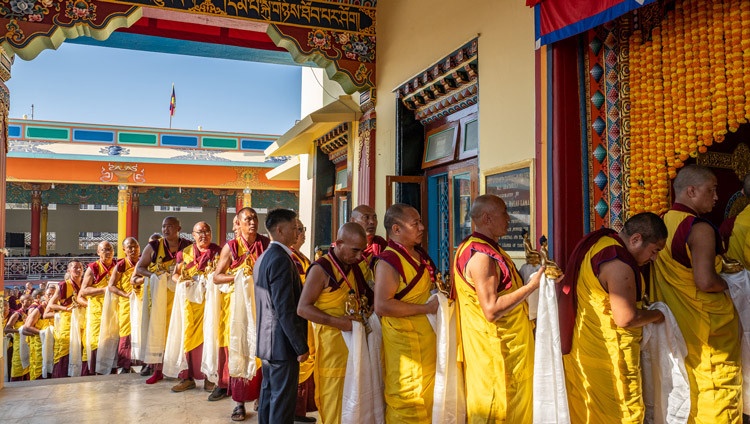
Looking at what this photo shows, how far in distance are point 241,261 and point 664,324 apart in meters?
3.58

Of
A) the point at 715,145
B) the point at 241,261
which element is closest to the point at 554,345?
the point at 715,145

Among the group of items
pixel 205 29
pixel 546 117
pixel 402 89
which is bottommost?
pixel 546 117

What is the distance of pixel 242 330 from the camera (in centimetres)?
488

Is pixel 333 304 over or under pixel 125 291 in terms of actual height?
over

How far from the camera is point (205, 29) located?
8.18 m

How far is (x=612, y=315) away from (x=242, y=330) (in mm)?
3237

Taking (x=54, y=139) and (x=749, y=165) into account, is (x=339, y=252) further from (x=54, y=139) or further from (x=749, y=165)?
(x=54, y=139)

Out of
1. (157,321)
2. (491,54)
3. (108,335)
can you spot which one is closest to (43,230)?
(108,335)

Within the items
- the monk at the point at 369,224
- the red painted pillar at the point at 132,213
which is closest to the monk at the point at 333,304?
the monk at the point at 369,224

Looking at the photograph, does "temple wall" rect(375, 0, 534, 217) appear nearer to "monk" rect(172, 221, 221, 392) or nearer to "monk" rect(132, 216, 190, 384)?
"monk" rect(172, 221, 221, 392)

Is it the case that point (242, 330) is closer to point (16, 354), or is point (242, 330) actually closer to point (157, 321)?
point (157, 321)

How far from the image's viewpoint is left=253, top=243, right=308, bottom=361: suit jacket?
3.36m

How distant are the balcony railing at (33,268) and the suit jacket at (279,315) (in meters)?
16.0

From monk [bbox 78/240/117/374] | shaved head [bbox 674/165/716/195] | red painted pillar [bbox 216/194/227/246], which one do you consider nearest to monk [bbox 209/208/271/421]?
monk [bbox 78/240/117/374]
